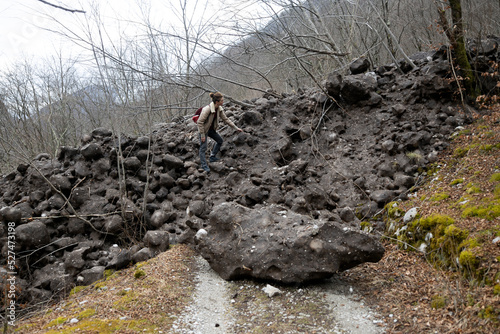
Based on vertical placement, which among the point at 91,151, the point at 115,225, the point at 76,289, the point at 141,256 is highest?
the point at 91,151

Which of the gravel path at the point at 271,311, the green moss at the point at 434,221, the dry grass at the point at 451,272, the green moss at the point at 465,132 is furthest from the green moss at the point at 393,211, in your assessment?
the green moss at the point at 465,132

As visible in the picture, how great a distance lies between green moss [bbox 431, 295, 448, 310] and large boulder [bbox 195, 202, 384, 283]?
918 millimetres

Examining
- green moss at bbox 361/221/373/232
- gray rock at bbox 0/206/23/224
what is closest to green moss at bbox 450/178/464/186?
green moss at bbox 361/221/373/232

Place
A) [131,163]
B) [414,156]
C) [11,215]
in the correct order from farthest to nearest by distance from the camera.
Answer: [131,163]
[11,215]
[414,156]

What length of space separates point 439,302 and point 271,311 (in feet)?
5.70

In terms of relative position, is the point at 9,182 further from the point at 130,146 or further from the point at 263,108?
the point at 263,108

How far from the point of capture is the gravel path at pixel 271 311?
11.2 feet

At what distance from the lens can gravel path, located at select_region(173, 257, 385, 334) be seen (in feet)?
11.2

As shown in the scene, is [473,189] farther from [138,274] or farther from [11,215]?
[11,215]

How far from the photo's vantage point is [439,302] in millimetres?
3248

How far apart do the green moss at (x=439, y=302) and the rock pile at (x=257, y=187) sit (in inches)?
36.3

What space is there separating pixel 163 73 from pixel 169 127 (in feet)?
7.83

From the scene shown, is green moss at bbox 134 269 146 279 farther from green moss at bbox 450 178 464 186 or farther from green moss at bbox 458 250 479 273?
green moss at bbox 450 178 464 186

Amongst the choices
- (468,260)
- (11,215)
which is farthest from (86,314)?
(468,260)
